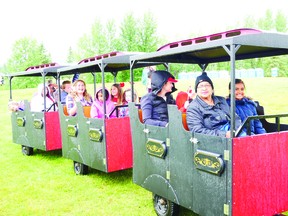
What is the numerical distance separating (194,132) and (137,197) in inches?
84.8

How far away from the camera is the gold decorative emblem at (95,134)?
5.85 m

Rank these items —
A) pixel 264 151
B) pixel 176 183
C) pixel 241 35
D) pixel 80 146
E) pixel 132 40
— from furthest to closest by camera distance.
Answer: pixel 132 40 → pixel 80 146 → pixel 176 183 → pixel 264 151 → pixel 241 35

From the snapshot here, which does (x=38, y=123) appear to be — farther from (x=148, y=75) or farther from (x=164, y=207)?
(x=164, y=207)

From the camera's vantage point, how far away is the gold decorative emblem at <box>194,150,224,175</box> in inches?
134

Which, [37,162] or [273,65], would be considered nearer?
[37,162]

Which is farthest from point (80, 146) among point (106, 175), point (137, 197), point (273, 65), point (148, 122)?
point (273, 65)

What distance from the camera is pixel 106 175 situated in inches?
267

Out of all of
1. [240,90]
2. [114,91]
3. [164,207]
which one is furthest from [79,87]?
[240,90]

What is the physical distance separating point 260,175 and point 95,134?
319 centimetres

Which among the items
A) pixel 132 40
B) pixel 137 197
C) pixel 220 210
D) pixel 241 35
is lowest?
pixel 137 197

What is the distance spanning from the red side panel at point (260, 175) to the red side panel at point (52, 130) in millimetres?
5392

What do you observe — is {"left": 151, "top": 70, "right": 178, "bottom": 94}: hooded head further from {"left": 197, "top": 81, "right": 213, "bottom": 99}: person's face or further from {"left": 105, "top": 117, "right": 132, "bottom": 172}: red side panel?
{"left": 105, "top": 117, "right": 132, "bottom": 172}: red side panel

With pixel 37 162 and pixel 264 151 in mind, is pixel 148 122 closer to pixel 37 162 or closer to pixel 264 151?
pixel 264 151

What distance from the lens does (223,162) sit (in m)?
3.37
